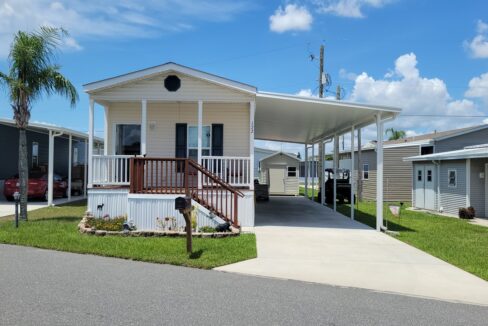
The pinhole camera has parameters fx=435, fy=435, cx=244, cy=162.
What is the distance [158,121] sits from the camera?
1345 centimetres

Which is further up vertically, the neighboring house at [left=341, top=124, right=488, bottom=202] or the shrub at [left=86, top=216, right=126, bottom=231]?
the neighboring house at [left=341, top=124, right=488, bottom=202]

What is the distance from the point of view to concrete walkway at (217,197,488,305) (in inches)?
237

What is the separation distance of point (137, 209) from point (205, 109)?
4.31m

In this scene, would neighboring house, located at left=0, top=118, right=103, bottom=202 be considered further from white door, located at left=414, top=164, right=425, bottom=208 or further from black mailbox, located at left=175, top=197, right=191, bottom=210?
white door, located at left=414, top=164, right=425, bottom=208

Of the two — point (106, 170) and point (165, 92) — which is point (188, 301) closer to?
point (106, 170)

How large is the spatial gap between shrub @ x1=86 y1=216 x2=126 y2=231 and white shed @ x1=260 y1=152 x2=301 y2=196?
1767 centimetres

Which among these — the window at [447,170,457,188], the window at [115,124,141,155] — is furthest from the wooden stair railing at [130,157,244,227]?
the window at [447,170,457,188]

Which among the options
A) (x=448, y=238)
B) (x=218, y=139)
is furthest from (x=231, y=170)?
(x=448, y=238)

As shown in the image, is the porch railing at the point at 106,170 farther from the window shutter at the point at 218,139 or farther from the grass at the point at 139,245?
the window shutter at the point at 218,139

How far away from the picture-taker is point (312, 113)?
43.3 feet

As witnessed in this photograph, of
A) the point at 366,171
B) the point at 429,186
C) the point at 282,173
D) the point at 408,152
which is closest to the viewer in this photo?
the point at 429,186

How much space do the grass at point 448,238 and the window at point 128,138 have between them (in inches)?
297

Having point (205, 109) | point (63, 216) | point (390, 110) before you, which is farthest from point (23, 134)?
point (390, 110)

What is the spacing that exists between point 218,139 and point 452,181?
387 inches
